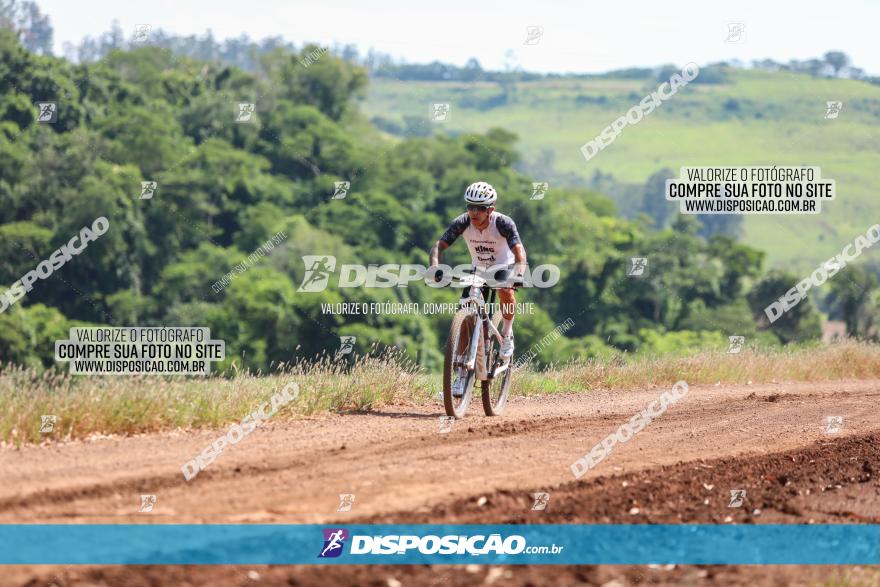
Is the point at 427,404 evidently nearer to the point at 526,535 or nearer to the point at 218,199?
the point at 526,535

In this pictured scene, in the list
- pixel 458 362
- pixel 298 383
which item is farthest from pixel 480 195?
pixel 298 383

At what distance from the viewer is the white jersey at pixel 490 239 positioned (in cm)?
1284

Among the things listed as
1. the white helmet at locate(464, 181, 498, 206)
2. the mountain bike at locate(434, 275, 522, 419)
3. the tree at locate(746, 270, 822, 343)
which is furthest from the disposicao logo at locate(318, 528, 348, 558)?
the tree at locate(746, 270, 822, 343)

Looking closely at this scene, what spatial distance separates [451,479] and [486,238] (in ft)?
14.0

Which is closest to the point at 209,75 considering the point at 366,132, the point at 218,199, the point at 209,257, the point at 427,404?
the point at 366,132

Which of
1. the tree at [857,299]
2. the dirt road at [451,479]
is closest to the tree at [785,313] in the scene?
the tree at [857,299]

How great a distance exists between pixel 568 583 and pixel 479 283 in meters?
5.74

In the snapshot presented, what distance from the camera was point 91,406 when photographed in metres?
11.1

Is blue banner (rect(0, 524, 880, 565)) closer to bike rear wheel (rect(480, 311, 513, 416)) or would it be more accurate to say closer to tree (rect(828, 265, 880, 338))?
bike rear wheel (rect(480, 311, 513, 416))

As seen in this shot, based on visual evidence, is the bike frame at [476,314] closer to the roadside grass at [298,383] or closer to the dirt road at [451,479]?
the dirt road at [451,479]

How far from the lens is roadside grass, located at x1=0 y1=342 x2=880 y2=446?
11.0 m

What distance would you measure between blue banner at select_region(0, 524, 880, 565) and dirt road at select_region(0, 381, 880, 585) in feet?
0.57

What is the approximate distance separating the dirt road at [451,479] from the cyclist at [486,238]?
1.73 metres

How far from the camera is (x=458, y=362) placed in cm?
1256
